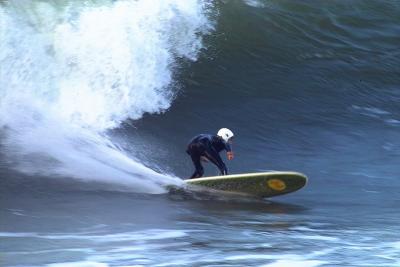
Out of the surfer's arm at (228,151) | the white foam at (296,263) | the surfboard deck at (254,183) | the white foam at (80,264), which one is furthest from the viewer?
the surfer's arm at (228,151)

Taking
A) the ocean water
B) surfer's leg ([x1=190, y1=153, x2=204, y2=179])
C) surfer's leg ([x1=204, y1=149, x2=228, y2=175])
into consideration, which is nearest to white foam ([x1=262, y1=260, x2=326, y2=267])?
the ocean water

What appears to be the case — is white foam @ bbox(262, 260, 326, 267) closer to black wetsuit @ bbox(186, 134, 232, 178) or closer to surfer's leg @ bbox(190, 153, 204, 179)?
black wetsuit @ bbox(186, 134, 232, 178)

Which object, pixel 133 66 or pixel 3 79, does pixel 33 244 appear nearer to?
pixel 3 79

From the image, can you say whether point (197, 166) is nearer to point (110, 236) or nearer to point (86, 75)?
point (110, 236)

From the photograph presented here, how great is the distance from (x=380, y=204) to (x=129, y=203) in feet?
11.7

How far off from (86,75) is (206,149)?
4.43 metres

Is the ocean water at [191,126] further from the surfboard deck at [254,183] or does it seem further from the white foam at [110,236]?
the surfboard deck at [254,183]

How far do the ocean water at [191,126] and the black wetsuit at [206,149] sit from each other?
594 millimetres

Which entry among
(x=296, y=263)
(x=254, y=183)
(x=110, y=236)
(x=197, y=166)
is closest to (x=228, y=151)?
(x=197, y=166)

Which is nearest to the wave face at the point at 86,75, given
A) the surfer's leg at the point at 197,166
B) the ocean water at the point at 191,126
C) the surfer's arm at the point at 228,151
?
the ocean water at the point at 191,126

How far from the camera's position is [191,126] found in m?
15.5

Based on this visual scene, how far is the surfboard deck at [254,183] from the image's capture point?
11.7 metres

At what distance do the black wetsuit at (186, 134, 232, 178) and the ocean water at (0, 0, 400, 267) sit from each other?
0.59 meters

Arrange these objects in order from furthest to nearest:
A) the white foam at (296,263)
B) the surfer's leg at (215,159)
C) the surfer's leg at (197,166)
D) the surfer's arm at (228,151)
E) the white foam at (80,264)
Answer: the surfer's leg at (197,166), the surfer's leg at (215,159), the surfer's arm at (228,151), the white foam at (296,263), the white foam at (80,264)
